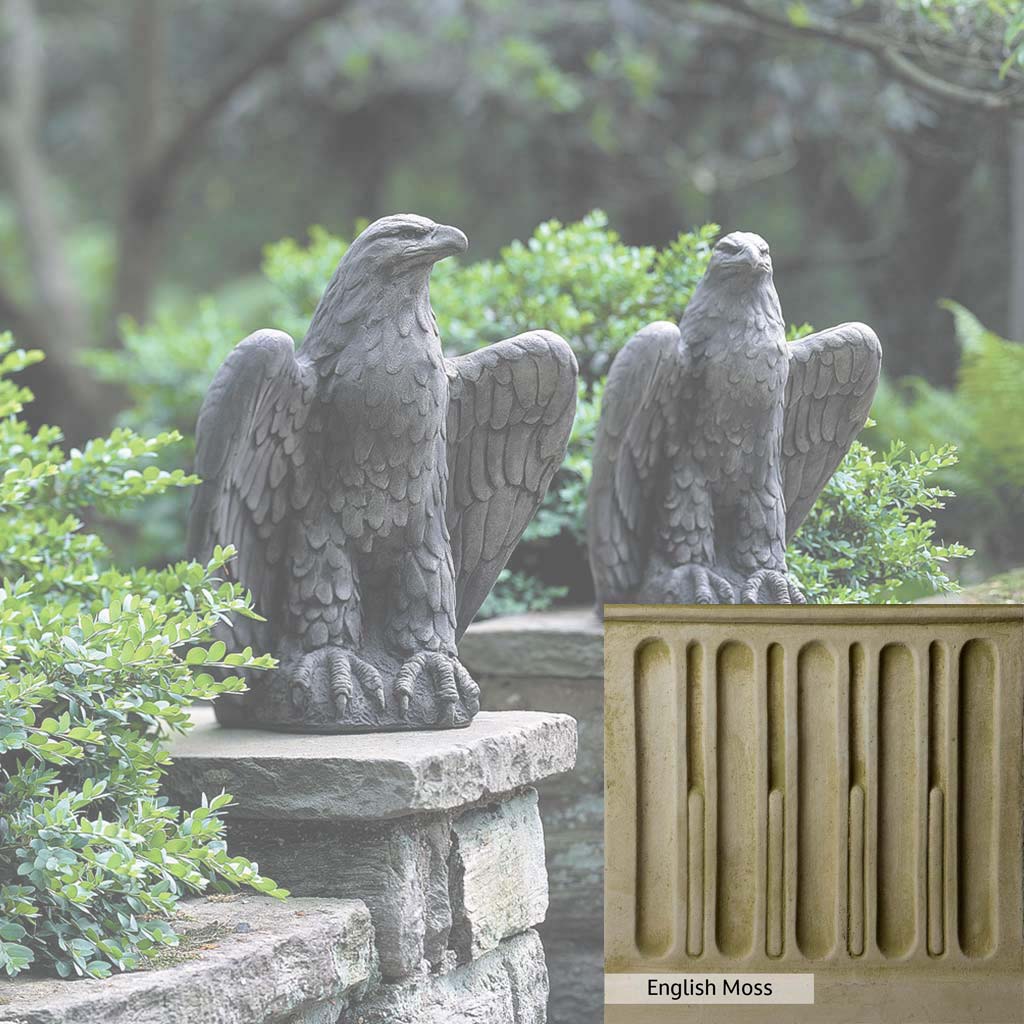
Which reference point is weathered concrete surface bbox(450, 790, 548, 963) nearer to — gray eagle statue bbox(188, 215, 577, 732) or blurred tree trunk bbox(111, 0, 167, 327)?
gray eagle statue bbox(188, 215, 577, 732)

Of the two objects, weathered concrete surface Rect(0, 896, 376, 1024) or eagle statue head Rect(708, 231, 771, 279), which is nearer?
weathered concrete surface Rect(0, 896, 376, 1024)

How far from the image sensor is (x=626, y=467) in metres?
3.11

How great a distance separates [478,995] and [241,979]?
0.65m

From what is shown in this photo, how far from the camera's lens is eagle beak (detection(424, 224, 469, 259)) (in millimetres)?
2693

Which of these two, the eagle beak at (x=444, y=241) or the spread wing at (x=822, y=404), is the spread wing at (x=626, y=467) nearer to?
the spread wing at (x=822, y=404)

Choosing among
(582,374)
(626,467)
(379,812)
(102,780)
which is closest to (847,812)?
(379,812)

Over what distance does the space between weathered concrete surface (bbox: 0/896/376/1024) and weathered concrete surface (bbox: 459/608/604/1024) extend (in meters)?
1.01

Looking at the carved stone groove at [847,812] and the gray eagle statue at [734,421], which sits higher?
the gray eagle statue at [734,421]

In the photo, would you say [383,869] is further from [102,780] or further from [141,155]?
[141,155]

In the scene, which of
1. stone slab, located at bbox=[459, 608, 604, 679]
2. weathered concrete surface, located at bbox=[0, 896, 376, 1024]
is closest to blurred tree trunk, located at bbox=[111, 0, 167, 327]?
stone slab, located at bbox=[459, 608, 604, 679]

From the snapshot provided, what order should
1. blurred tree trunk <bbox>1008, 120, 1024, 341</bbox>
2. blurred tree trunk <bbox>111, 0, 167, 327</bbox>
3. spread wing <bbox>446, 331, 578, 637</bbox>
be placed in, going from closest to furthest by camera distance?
spread wing <bbox>446, 331, 578, 637</bbox>, blurred tree trunk <bbox>1008, 120, 1024, 341</bbox>, blurred tree trunk <bbox>111, 0, 167, 327</bbox>

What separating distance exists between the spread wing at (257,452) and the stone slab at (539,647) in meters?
0.93

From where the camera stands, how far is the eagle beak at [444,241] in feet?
8.84

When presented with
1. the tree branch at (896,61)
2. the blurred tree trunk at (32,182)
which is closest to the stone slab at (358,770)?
the tree branch at (896,61)
